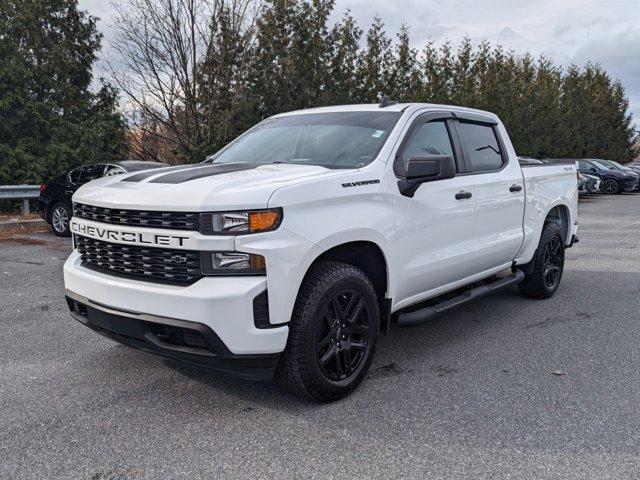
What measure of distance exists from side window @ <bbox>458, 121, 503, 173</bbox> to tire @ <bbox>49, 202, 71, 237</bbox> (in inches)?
330

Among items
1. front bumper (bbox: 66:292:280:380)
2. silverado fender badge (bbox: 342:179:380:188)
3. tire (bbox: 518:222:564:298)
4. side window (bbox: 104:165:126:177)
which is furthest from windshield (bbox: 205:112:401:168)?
side window (bbox: 104:165:126:177)

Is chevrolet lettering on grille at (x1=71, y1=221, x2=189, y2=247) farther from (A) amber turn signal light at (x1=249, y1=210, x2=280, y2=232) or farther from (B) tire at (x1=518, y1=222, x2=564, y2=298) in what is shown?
(B) tire at (x1=518, y1=222, x2=564, y2=298)

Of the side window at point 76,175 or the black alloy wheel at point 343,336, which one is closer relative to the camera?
the black alloy wheel at point 343,336

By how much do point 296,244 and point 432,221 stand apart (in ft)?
4.67

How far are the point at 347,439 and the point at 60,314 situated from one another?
359 centimetres

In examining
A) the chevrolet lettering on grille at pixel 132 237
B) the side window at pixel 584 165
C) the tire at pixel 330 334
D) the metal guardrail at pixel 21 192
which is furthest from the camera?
the side window at pixel 584 165

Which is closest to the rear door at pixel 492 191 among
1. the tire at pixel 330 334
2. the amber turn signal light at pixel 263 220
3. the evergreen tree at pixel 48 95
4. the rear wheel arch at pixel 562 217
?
the rear wheel arch at pixel 562 217

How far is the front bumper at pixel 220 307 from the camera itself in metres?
3.02

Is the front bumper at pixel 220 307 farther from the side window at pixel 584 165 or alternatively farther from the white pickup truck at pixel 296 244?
the side window at pixel 584 165

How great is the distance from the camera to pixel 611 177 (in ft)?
85.6

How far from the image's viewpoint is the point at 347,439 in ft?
10.3

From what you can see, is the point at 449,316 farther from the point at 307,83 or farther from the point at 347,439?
the point at 307,83

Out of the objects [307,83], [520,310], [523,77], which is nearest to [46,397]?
[520,310]

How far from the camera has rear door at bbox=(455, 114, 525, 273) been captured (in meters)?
4.88
